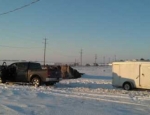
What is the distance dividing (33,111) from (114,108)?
11.4 ft

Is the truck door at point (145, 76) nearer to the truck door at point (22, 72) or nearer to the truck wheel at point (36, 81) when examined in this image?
the truck wheel at point (36, 81)

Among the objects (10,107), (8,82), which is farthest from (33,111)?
(8,82)

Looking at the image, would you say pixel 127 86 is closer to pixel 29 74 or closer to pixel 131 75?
pixel 131 75

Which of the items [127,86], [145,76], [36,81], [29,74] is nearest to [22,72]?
[29,74]

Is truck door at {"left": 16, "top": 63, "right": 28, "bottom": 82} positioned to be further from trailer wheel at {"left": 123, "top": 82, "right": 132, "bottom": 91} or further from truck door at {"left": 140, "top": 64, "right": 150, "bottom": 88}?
truck door at {"left": 140, "top": 64, "right": 150, "bottom": 88}

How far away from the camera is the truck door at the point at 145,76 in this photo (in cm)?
2072

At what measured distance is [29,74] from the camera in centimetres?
2223

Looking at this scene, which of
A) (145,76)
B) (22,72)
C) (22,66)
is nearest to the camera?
(145,76)

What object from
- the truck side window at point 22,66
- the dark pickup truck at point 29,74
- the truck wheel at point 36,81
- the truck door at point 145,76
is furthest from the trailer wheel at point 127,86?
the truck side window at point 22,66

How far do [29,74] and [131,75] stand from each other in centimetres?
786

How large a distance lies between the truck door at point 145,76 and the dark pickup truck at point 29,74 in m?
6.42

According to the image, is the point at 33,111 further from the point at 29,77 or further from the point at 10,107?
the point at 29,77

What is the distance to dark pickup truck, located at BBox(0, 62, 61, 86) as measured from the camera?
71.0ft

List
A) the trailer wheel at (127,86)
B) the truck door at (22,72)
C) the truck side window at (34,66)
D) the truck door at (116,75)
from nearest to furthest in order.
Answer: the trailer wheel at (127,86) < the truck door at (116,75) < the truck door at (22,72) < the truck side window at (34,66)
